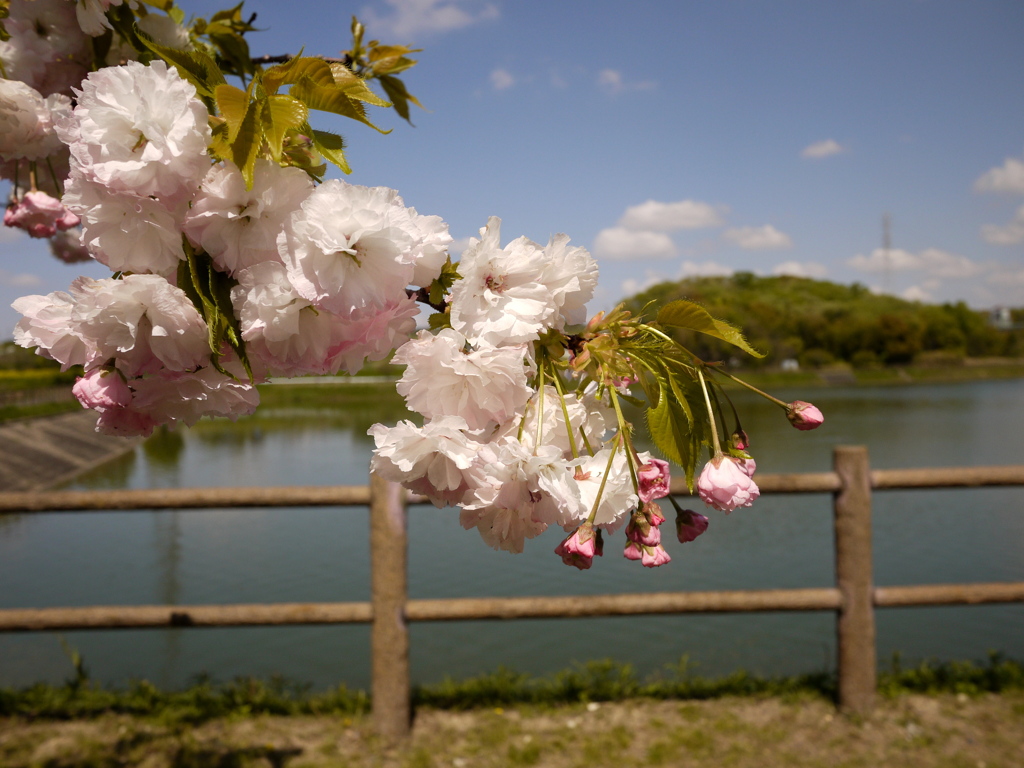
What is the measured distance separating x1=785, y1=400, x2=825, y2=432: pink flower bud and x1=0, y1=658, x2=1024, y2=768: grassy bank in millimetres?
2283

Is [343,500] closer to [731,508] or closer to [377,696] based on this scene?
[377,696]

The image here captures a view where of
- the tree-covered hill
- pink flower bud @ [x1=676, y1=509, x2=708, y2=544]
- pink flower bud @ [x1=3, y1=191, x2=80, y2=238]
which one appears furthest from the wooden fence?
the tree-covered hill

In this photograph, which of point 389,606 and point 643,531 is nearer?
point 643,531

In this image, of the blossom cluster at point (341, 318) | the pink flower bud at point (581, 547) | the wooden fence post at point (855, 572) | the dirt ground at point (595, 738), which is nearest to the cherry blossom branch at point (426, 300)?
the blossom cluster at point (341, 318)

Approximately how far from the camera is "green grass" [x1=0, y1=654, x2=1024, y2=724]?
2873mm

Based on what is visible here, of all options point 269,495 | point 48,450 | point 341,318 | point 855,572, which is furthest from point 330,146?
point 48,450

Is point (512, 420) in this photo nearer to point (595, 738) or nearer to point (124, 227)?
point (124, 227)

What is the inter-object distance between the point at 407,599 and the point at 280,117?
247 cm

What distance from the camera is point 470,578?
5473 millimetres

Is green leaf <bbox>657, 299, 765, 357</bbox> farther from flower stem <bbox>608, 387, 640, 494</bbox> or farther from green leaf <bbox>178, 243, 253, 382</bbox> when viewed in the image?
green leaf <bbox>178, 243, 253, 382</bbox>

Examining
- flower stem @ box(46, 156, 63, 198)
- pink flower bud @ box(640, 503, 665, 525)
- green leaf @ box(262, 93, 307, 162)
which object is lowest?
pink flower bud @ box(640, 503, 665, 525)

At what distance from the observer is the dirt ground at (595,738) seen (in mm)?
2580

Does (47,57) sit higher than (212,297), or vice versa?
(47,57)

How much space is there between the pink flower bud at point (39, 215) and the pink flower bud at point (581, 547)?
37.4 inches
